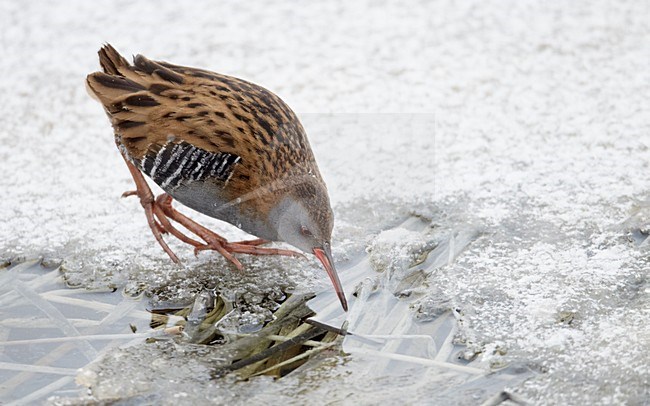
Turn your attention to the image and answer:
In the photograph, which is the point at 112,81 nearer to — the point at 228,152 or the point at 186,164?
the point at 186,164

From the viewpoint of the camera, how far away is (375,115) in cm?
548

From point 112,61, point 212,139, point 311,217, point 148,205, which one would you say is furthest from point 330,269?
point 112,61

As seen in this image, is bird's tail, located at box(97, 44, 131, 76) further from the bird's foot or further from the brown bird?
the bird's foot

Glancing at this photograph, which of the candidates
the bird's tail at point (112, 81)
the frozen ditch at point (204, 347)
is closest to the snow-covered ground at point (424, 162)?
the frozen ditch at point (204, 347)

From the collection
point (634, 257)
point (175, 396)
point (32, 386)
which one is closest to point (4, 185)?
point (32, 386)

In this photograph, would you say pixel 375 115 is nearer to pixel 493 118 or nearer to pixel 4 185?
pixel 493 118

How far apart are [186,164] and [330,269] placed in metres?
0.78

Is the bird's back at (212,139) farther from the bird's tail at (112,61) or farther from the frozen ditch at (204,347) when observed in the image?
the frozen ditch at (204,347)

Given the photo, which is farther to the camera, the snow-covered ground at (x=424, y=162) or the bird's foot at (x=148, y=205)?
the bird's foot at (x=148, y=205)

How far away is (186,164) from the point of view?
3805mm

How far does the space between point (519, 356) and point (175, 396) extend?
1.28 m

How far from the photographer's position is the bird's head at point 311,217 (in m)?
3.70

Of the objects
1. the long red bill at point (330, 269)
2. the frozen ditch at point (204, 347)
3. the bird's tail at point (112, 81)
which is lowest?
the frozen ditch at point (204, 347)

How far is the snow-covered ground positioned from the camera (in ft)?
11.3
